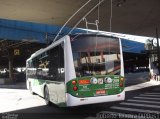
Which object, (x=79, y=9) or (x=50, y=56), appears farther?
(x=79, y=9)

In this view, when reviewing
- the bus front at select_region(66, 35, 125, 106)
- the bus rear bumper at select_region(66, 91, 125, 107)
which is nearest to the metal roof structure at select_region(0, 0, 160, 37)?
the bus front at select_region(66, 35, 125, 106)

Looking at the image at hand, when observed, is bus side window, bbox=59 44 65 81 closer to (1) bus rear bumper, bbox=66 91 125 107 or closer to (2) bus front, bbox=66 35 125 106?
(2) bus front, bbox=66 35 125 106

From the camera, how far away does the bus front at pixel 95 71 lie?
10625 millimetres

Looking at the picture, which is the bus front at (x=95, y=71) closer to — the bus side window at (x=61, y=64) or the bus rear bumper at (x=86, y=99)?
the bus rear bumper at (x=86, y=99)

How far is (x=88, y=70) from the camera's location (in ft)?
35.1

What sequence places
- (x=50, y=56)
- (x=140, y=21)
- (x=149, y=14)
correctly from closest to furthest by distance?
(x=50, y=56) < (x=149, y=14) < (x=140, y=21)

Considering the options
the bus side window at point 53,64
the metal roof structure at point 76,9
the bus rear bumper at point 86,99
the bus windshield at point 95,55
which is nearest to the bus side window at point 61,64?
the bus side window at point 53,64

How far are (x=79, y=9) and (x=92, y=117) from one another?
29.9 ft

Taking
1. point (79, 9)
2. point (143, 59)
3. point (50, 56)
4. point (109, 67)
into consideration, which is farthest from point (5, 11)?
point (143, 59)

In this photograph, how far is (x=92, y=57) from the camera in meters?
10.9

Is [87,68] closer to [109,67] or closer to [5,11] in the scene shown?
[109,67]

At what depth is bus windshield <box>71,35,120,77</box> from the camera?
1070cm

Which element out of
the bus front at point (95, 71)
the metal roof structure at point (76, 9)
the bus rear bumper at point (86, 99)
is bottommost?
the bus rear bumper at point (86, 99)

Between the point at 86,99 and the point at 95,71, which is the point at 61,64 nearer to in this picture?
the point at 95,71
